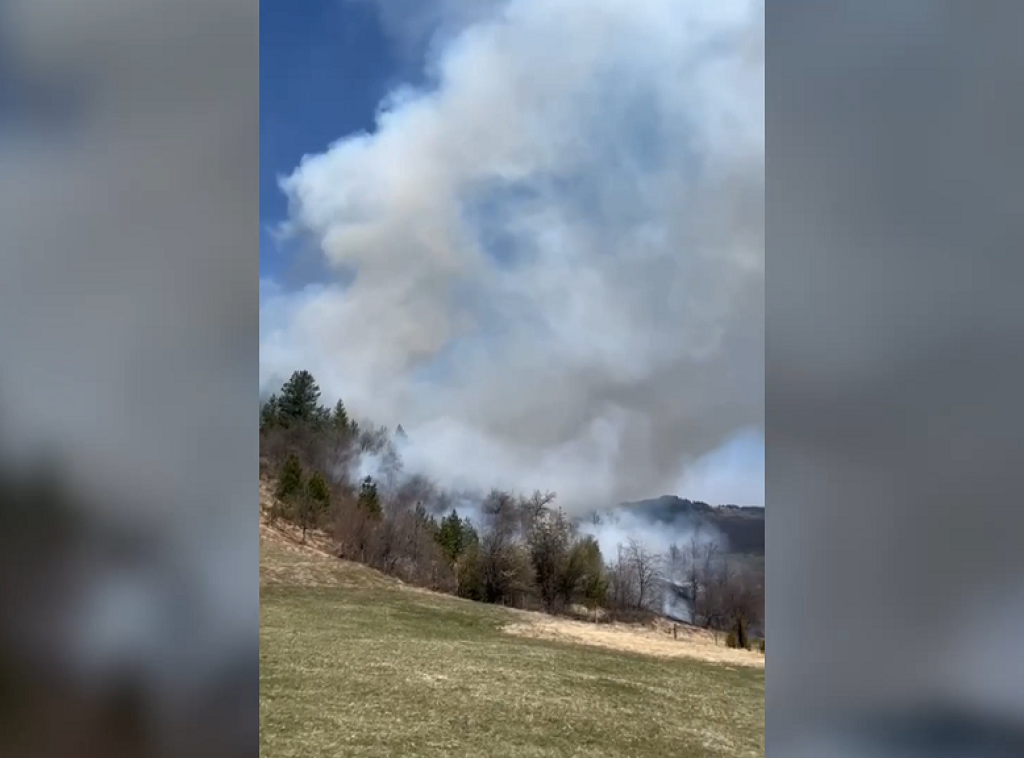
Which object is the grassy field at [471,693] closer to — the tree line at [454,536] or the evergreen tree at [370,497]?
the tree line at [454,536]

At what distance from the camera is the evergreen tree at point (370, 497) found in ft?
30.1

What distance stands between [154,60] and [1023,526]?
1255 mm

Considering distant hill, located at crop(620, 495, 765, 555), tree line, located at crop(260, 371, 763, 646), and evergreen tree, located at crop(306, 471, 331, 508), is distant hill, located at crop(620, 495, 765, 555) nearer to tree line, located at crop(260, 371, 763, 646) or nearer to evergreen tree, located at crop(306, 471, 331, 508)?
tree line, located at crop(260, 371, 763, 646)

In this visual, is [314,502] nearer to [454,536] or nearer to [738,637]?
[454,536]

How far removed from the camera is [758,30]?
695cm

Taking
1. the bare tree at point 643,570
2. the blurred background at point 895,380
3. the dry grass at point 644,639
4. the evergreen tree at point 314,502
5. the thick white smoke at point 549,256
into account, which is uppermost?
the thick white smoke at point 549,256

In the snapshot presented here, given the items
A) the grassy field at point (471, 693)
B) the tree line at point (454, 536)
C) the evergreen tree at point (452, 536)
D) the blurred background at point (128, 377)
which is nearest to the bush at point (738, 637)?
the tree line at point (454, 536)

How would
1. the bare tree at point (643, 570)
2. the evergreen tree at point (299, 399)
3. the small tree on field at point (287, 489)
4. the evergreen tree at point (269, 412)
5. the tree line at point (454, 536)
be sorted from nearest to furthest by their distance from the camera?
the tree line at point (454, 536), the bare tree at point (643, 570), the evergreen tree at point (269, 412), the evergreen tree at point (299, 399), the small tree on field at point (287, 489)

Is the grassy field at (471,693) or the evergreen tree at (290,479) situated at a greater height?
the evergreen tree at (290,479)

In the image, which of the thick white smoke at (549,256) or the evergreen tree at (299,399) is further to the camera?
the evergreen tree at (299,399)

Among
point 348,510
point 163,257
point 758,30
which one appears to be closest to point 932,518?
point 163,257

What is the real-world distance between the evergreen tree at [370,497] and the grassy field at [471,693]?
1.65m

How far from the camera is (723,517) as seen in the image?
25.6 feet

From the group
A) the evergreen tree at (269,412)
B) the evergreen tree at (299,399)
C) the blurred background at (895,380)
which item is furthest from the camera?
the evergreen tree at (299,399)
